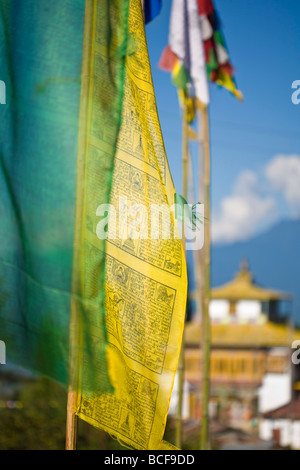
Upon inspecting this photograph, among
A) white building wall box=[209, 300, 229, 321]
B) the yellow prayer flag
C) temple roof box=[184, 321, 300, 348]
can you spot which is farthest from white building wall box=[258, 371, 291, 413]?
the yellow prayer flag

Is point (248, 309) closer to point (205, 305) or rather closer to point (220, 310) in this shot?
point (220, 310)

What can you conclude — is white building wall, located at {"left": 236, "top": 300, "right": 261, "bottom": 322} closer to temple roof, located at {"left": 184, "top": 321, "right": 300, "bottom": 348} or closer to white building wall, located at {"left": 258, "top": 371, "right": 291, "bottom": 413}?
temple roof, located at {"left": 184, "top": 321, "right": 300, "bottom": 348}

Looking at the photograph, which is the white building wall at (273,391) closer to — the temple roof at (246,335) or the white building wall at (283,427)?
the temple roof at (246,335)

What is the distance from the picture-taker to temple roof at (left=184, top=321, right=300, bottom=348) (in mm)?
32000

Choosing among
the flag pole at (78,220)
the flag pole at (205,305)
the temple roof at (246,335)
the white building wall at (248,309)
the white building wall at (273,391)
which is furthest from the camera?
the white building wall at (248,309)

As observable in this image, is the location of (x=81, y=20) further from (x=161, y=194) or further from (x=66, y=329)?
(x=66, y=329)

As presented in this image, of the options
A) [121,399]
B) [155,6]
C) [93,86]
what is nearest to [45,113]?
[93,86]

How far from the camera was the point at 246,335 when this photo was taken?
32.8 metres

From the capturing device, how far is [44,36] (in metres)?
2.81

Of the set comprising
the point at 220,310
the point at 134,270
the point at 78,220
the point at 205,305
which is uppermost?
the point at 78,220

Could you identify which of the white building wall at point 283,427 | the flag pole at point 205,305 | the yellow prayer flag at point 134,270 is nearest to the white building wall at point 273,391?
the white building wall at point 283,427

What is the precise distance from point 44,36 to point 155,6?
14.0 feet

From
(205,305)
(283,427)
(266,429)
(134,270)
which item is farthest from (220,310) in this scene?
(134,270)

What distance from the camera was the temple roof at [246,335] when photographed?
105 feet
